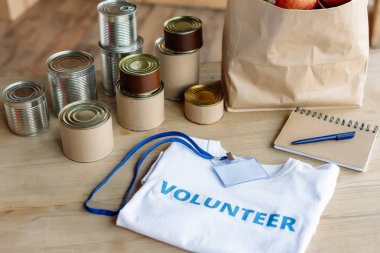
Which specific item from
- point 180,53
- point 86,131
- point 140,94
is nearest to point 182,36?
point 180,53

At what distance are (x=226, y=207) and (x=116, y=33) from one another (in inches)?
15.3

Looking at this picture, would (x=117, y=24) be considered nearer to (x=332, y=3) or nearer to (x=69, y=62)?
(x=69, y=62)

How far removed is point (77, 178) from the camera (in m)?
0.86

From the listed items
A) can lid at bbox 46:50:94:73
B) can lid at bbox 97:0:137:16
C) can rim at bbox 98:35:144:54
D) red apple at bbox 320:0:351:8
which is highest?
red apple at bbox 320:0:351:8

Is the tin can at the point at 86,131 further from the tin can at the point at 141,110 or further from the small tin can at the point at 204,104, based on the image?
the small tin can at the point at 204,104

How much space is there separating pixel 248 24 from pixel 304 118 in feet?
0.66

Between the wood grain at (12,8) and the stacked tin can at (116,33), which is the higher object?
the stacked tin can at (116,33)

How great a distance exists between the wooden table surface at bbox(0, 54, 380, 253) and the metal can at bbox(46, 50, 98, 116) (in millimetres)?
61

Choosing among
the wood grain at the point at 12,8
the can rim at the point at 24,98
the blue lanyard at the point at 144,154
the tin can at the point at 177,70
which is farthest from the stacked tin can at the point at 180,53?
the wood grain at the point at 12,8

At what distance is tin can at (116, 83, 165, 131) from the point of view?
36.1 inches

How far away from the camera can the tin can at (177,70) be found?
981mm

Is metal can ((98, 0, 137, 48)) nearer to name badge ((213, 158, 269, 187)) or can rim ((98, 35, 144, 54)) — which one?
can rim ((98, 35, 144, 54))

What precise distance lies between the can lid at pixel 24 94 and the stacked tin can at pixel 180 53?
23 centimetres

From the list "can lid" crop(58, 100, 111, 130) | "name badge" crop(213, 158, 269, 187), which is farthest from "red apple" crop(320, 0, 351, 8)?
"can lid" crop(58, 100, 111, 130)
